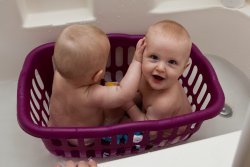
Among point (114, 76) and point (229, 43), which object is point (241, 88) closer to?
point (229, 43)

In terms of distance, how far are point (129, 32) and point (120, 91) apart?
1.08 ft

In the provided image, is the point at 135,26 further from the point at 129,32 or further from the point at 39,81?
the point at 39,81

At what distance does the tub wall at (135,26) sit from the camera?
3.74 feet

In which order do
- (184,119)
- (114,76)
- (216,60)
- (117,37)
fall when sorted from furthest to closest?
1. (216,60)
2. (114,76)
3. (117,37)
4. (184,119)

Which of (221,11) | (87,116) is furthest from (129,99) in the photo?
(221,11)

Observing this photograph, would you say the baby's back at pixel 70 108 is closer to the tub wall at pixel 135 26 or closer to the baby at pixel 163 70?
the baby at pixel 163 70

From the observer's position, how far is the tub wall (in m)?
1.14

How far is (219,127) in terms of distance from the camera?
1207mm

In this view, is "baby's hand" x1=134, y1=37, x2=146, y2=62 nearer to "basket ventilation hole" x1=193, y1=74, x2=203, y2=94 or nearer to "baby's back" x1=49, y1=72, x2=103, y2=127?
"baby's back" x1=49, y1=72, x2=103, y2=127

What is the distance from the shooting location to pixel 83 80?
924 mm

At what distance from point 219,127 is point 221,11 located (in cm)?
43

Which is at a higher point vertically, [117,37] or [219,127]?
[117,37]

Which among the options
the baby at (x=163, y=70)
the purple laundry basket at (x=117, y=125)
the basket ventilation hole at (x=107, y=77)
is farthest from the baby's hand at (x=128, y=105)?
the basket ventilation hole at (x=107, y=77)

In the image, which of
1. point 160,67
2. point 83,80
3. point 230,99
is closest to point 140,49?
point 160,67
